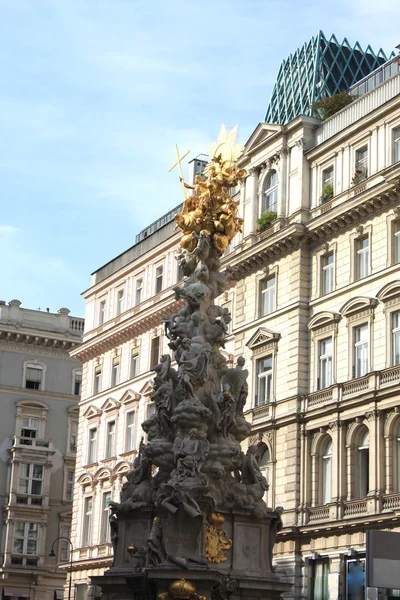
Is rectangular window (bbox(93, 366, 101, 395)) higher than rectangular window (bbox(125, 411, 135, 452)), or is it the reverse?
rectangular window (bbox(93, 366, 101, 395))

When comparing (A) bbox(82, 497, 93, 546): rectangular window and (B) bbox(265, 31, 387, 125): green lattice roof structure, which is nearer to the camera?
(A) bbox(82, 497, 93, 546): rectangular window

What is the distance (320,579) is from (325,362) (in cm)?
823

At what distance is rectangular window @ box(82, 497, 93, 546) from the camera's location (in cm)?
5944

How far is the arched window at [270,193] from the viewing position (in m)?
50.4

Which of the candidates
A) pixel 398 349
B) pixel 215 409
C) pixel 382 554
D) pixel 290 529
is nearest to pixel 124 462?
pixel 290 529

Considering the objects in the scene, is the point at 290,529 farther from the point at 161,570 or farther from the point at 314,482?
the point at 161,570

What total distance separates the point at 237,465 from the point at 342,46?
70.0m

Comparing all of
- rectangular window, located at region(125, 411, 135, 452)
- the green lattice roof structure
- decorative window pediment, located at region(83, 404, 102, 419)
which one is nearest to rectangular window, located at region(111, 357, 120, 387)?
decorative window pediment, located at region(83, 404, 102, 419)

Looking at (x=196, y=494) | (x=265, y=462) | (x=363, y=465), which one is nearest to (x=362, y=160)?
(x=363, y=465)

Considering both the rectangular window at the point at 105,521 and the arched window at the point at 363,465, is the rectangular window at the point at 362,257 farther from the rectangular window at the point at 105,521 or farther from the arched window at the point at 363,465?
the rectangular window at the point at 105,521

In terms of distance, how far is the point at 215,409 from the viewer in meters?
24.3

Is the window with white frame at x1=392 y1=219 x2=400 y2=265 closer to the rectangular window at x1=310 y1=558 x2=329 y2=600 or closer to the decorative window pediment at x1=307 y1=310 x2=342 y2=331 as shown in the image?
the decorative window pediment at x1=307 y1=310 x2=342 y2=331

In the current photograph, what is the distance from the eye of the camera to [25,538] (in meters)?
73.3

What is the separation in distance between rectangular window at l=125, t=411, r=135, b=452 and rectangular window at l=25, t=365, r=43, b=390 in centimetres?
2049
